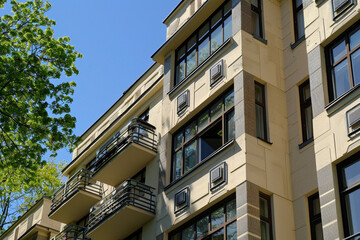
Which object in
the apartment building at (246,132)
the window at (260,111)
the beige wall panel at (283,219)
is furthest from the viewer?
the window at (260,111)

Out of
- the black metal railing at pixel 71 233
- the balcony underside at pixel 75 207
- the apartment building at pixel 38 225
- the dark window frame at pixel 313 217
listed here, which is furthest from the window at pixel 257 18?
the apartment building at pixel 38 225

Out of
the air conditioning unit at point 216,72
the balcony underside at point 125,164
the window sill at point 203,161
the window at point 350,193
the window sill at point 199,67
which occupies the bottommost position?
the window at point 350,193

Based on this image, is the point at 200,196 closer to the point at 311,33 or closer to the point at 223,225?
the point at 223,225

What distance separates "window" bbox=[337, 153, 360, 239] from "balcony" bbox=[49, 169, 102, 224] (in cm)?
1413

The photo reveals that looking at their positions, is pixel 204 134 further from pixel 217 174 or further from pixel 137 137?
pixel 137 137

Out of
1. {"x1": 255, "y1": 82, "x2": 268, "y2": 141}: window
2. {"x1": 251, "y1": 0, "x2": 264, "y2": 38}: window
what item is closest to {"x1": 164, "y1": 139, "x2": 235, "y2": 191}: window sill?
{"x1": 255, "y1": 82, "x2": 268, "y2": 141}: window

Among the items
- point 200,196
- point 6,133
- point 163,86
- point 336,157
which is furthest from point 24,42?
point 336,157

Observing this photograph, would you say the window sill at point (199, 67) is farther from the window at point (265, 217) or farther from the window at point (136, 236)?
the window at point (265, 217)

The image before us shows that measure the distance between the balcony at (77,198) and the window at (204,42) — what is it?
6877mm

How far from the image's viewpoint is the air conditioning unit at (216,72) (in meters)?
19.4

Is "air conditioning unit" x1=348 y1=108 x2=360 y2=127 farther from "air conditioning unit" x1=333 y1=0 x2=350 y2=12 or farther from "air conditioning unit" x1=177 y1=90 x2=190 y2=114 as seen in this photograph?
"air conditioning unit" x1=177 y1=90 x2=190 y2=114

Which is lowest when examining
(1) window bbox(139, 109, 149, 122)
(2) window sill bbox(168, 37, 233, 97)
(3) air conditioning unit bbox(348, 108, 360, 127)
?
(3) air conditioning unit bbox(348, 108, 360, 127)

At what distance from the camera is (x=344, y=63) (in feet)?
51.6

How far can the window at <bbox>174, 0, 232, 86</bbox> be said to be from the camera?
20.7 metres
